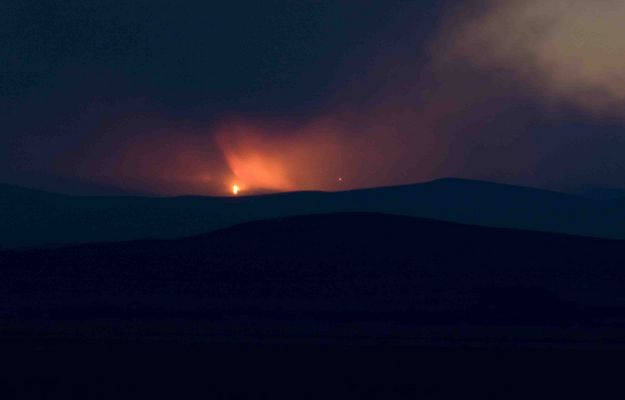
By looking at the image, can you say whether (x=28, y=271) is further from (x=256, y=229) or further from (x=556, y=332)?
(x=556, y=332)

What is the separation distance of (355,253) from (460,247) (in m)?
6.19

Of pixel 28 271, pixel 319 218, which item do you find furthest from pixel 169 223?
pixel 28 271

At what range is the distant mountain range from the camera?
9844 cm

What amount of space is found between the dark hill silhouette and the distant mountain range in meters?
38.7

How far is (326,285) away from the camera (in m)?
37.2

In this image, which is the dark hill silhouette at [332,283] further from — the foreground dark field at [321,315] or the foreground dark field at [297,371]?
the foreground dark field at [297,371]

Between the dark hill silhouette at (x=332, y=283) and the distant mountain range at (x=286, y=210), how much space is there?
3866 centimetres

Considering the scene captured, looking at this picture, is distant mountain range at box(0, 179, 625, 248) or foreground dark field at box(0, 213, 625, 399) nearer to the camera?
foreground dark field at box(0, 213, 625, 399)

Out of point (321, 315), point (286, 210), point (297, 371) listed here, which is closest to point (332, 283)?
point (321, 315)

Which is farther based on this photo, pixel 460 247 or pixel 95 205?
pixel 95 205

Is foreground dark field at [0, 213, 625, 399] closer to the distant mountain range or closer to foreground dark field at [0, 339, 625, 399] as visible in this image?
foreground dark field at [0, 339, 625, 399]

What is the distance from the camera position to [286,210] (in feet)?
372

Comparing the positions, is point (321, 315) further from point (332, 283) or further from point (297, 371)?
point (297, 371)

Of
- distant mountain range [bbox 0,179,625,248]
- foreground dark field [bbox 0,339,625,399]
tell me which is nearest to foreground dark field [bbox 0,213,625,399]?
foreground dark field [bbox 0,339,625,399]
